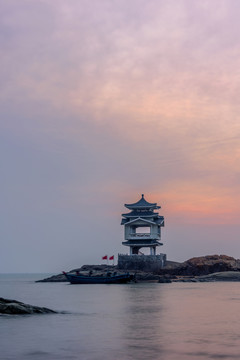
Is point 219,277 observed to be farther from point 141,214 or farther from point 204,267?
point 141,214

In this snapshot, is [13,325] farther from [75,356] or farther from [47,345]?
[75,356]

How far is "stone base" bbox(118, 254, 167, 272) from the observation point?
93.8m

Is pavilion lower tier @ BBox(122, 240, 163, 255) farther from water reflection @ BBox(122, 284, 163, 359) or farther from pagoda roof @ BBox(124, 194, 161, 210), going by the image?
water reflection @ BBox(122, 284, 163, 359)

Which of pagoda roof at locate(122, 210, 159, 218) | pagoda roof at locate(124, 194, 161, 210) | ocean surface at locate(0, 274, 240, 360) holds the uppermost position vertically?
pagoda roof at locate(124, 194, 161, 210)

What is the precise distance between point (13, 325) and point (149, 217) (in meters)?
71.1

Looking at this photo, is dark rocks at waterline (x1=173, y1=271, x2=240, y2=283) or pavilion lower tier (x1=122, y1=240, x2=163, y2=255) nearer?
dark rocks at waterline (x1=173, y1=271, x2=240, y2=283)

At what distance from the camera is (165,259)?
101 m

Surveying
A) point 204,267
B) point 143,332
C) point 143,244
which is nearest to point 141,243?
point 143,244

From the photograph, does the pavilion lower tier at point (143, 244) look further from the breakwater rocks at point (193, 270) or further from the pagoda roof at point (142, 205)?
the pagoda roof at point (142, 205)

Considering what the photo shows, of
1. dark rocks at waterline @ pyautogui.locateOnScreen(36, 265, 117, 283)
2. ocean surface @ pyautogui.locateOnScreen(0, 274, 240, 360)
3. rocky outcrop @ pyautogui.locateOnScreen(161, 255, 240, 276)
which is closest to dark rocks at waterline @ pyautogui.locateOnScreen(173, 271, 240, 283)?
rocky outcrop @ pyautogui.locateOnScreen(161, 255, 240, 276)

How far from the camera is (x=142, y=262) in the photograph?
3701 inches

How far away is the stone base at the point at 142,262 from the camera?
3693 inches

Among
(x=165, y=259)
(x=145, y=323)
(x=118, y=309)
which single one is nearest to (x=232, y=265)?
→ (x=165, y=259)

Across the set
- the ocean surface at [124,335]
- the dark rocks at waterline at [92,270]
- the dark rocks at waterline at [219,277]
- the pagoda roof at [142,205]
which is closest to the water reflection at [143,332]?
the ocean surface at [124,335]
